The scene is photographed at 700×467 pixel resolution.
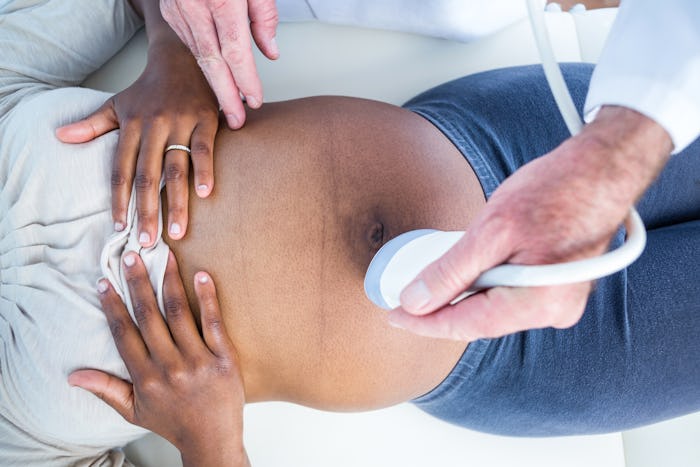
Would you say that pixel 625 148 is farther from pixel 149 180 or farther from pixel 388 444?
pixel 388 444

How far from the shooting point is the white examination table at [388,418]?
956 millimetres

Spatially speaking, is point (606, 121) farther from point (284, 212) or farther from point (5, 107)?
point (5, 107)

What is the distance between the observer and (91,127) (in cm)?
75

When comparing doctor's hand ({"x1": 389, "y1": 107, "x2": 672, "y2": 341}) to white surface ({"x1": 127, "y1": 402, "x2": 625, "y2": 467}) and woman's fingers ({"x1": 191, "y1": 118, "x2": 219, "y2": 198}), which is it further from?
white surface ({"x1": 127, "y1": 402, "x2": 625, "y2": 467})

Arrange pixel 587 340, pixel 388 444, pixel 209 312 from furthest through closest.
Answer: pixel 388 444
pixel 587 340
pixel 209 312

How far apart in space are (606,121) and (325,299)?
14.7 inches

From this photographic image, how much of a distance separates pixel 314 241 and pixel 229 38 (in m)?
0.27

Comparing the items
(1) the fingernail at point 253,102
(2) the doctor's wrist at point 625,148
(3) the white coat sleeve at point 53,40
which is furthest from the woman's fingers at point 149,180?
(2) the doctor's wrist at point 625,148

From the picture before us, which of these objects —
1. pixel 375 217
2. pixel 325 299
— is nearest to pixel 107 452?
pixel 325 299

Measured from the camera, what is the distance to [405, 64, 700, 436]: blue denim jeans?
800 millimetres

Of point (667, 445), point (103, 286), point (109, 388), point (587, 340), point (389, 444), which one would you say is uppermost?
point (103, 286)

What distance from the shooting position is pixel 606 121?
19.0 inches

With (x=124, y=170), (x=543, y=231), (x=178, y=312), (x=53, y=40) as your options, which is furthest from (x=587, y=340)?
(x=53, y=40)

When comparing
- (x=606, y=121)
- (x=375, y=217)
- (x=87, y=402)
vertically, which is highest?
(x=606, y=121)
